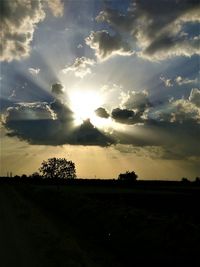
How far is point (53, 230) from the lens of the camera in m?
26.8

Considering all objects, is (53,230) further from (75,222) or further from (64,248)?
(64,248)

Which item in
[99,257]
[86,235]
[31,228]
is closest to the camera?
[99,257]

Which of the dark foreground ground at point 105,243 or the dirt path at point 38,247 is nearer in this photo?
the dirt path at point 38,247

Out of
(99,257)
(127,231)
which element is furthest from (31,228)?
(99,257)

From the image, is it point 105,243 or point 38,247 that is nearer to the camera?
point 38,247

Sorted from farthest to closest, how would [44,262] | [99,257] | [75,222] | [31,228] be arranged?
1. [75,222]
2. [31,228]
3. [99,257]
4. [44,262]

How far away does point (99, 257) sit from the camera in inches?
747

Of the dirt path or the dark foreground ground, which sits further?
the dark foreground ground

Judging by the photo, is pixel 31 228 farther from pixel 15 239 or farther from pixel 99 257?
pixel 99 257

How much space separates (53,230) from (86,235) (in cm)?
242

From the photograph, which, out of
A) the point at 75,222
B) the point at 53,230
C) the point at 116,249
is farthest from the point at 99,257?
the point at 75,222

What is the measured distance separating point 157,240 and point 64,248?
3.90 m

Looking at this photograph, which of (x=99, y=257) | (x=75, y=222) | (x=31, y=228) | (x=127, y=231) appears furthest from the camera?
(x=75, y=222)

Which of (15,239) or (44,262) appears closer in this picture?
(44,262)
